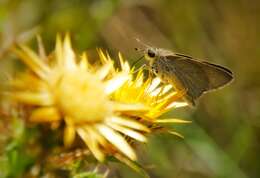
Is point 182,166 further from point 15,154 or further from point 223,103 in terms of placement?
point 15,154

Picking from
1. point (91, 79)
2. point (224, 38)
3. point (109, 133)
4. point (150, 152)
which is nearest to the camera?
point (109, 133)

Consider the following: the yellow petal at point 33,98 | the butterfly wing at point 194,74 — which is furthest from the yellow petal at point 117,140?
the butterfly wing at point 194,74

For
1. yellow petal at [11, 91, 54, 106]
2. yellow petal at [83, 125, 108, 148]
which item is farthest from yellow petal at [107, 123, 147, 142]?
yellow petal at [11, 91, 54, 106]

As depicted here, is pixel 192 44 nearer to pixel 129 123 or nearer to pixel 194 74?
pixel 194 74

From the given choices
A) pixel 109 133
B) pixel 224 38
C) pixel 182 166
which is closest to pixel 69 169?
pixel 109 133

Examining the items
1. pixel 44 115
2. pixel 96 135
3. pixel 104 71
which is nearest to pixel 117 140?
pixel 96 135
